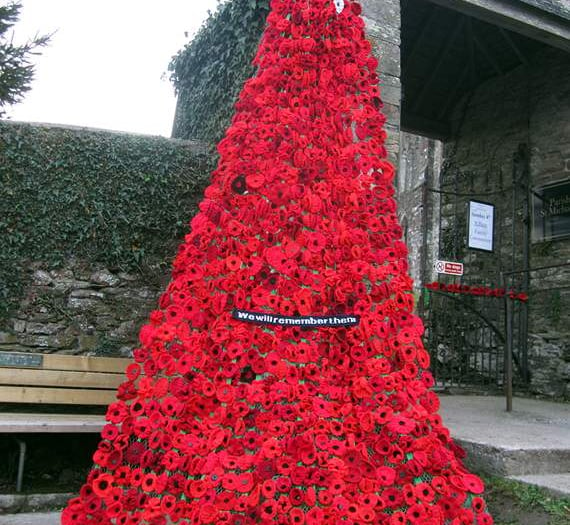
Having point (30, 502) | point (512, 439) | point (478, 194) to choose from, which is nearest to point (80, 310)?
point (30, 502)

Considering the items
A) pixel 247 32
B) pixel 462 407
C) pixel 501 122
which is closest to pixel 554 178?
pixel 501 122

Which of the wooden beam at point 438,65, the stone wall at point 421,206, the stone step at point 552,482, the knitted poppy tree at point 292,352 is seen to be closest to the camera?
the knitted poppy tree at point 292,352

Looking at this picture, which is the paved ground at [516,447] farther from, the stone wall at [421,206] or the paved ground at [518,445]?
the stone wall at [421,206]

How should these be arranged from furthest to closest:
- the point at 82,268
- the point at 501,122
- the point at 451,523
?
the point at 501,122 < the point at 82,268 < the point at 451,523

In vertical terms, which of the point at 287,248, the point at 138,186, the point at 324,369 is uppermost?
the point at 138,186

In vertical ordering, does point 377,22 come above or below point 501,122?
below

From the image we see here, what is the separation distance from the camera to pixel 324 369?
98.6 inches

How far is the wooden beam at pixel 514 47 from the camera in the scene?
655 centimetres

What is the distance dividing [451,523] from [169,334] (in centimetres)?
146

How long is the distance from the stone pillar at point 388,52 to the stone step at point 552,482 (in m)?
2.12

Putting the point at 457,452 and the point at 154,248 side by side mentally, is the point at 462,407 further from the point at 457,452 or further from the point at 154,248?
the point at 154,248

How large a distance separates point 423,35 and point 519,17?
2.34 meters

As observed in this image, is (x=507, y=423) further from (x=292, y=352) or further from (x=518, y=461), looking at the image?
(x=292, y=352)

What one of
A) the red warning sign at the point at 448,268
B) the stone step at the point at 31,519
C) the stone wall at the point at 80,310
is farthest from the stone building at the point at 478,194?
the stone step at the point at 31,519
